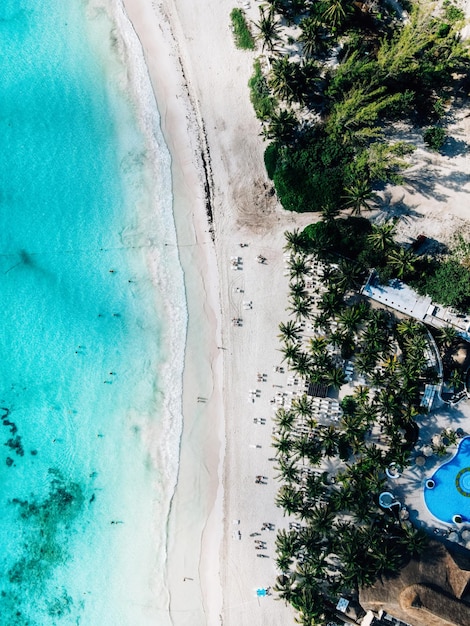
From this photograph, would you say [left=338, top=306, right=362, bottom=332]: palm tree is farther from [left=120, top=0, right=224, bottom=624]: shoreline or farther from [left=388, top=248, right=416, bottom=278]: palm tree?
[left=120, top=0, right=224, bottom=624]: shoreline

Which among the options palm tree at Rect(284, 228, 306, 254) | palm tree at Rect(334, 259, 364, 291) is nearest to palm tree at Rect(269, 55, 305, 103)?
palm tree at Rect(284, 228, 306, 254)

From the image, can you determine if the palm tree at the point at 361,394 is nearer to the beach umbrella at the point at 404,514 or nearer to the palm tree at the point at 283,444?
the palm tree at the point at 283,444

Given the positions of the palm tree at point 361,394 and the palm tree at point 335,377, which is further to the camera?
the palm tree at point 361,394

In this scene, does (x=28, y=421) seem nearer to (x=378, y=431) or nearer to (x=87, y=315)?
(x=87, y=315)

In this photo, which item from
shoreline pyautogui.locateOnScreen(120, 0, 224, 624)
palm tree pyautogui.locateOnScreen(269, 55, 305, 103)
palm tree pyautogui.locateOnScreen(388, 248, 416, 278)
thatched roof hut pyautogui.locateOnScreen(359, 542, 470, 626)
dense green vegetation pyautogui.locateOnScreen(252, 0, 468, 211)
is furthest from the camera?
shoreline pyautogui.locateOnScreen(120, 0, 224, 624)

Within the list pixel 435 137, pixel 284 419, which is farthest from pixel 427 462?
pixel 435 137

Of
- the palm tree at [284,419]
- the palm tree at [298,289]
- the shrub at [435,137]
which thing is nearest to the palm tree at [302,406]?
the palm tree at [284,419]
